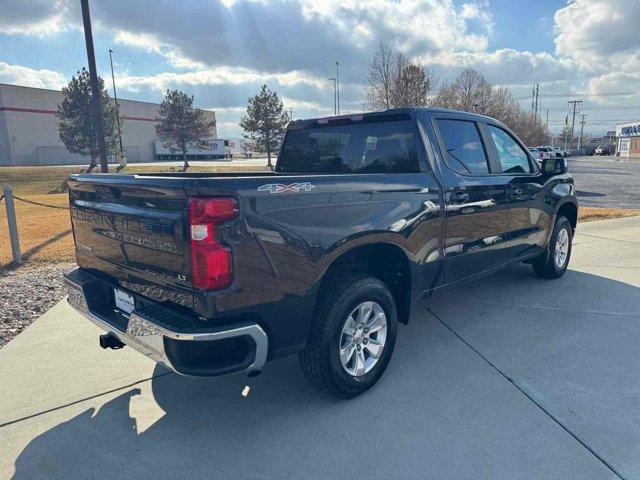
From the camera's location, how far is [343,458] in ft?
8.42

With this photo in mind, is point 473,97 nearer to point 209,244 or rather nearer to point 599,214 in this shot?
point 599,214

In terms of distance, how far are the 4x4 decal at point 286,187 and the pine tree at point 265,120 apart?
134ft

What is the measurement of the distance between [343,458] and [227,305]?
1.06 meters

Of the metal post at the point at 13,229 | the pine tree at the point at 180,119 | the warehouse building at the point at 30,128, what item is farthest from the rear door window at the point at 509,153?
the warehouse building at the point at 30,128

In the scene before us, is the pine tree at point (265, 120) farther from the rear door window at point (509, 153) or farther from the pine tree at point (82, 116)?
the rear door window at point (509, 153)

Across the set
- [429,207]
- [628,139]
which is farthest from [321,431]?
[628,139]

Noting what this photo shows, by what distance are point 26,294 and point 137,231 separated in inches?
147

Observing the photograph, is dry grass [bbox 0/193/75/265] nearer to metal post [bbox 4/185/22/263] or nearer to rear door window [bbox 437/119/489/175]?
metal post [bbox 4/185/22/263]

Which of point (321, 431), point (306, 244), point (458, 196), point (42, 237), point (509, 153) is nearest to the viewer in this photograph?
point (306, 244)

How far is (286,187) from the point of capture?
2535mm

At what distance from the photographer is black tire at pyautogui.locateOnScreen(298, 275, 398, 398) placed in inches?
113

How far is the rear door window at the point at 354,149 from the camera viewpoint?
12.2 ft

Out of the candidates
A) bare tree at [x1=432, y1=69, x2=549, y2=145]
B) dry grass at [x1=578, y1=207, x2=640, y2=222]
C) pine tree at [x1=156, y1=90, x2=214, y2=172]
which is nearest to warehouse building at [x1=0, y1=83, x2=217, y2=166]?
pine tree at [x1=156, y1=90, x2=214, y2=172]

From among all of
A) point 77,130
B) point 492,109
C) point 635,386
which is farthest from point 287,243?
point 77,130
